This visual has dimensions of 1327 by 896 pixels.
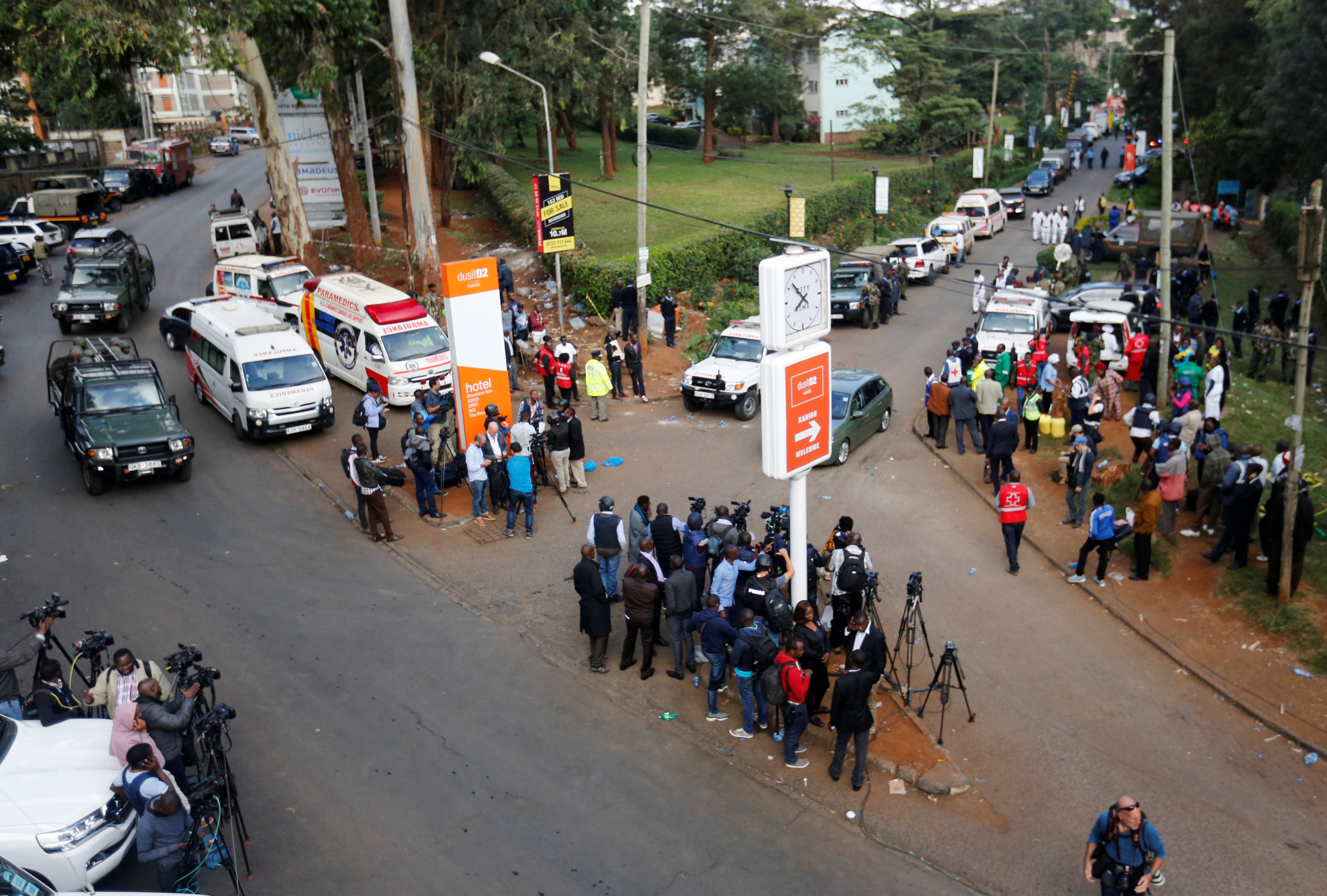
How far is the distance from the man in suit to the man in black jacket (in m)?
2.97

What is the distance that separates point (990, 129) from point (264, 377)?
4612cm

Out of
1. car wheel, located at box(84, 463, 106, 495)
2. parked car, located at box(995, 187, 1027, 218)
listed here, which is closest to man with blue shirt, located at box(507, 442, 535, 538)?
car wheel, located at box(84, 463, 106, 495)

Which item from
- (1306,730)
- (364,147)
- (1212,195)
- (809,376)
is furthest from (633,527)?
(1212,195)

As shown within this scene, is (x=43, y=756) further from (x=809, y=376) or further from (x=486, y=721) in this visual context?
(x=809, y=376)

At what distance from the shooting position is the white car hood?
7.96 metres

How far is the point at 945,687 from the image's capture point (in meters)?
11.0

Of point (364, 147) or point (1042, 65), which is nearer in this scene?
point (364, 147)

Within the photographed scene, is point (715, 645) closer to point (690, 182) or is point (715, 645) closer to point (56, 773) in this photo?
point (56, 773)

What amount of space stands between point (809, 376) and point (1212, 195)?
162 ft

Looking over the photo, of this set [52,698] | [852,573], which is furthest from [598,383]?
[52,698]

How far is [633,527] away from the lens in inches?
529

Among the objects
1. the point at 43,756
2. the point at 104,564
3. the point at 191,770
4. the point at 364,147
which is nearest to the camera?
the point at 43,756

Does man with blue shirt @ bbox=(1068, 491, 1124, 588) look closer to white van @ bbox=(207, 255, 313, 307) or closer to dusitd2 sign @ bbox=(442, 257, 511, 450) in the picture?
dusitd2 sign @ bbox=(442, 257, 511, 450)

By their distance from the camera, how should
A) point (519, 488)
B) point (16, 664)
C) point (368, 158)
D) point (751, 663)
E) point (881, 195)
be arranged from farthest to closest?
point (881, 195) → point (368, 158) → point (519, 488) → point (751, 663) → point (16, 664)
